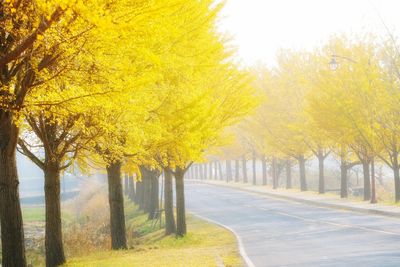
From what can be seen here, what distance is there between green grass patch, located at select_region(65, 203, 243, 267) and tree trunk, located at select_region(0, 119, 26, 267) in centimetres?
270

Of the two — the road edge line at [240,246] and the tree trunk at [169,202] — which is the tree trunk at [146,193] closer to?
the road edge line at [240,246]

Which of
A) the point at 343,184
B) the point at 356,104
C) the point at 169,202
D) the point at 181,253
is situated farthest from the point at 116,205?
the point at 343,184

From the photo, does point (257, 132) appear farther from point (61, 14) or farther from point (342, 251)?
point (61, 14)

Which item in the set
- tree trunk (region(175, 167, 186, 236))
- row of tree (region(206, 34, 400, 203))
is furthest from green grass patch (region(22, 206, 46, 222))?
tree trunk (region(175, 167, 186, 236))

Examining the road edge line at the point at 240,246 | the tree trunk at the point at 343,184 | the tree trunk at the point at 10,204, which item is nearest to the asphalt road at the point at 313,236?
the road edge line at the point at 240,246

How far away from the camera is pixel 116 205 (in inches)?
704

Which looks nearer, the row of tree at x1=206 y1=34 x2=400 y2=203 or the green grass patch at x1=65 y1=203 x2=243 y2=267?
the green grass patch at x1=65 y1=203 x2=243 y2=267

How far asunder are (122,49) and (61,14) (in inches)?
77.6

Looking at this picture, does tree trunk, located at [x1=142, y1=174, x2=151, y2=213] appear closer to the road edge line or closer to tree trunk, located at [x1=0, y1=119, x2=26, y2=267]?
the road edge line

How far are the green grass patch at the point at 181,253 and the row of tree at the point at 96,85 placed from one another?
1139mm

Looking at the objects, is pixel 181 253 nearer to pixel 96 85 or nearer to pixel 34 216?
pixel 96 85

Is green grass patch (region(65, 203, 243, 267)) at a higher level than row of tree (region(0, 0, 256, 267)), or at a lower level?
lower

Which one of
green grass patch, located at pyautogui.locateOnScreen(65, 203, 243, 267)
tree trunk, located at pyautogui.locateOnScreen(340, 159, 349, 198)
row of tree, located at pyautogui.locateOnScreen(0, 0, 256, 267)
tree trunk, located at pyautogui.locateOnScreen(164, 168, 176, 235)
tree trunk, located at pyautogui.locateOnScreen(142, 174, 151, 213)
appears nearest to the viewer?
row of tree, located at pyautogui.locateOnScreen(0, 0, 256, 267)

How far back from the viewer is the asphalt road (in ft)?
44.2
